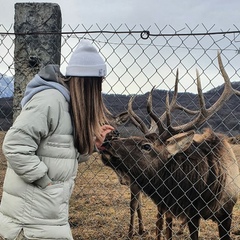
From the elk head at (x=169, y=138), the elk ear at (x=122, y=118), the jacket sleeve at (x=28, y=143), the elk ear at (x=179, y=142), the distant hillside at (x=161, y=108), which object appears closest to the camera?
the jacket sleeve at (x=28, y=143)

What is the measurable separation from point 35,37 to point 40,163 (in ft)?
3.64

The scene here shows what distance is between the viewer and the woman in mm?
2607

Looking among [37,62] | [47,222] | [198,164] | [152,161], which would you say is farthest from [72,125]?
[198,164]

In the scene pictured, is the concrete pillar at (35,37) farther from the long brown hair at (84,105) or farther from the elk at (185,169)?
the elk at (185,169)

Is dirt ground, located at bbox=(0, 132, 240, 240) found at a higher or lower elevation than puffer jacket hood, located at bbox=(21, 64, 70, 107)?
lower

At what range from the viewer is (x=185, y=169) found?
543cm

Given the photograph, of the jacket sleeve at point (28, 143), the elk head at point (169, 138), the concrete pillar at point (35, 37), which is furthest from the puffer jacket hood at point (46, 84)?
the elk head at point (169, 138)

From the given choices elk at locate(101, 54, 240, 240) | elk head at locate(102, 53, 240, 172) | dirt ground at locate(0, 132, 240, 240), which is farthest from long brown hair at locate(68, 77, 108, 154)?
dirt ground at locate(0, 132, 240, 240)

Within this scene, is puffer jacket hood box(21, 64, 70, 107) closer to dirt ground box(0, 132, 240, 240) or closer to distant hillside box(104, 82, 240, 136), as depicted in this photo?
distant hillside box(104, 82, 240, 136)

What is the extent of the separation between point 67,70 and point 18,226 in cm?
90

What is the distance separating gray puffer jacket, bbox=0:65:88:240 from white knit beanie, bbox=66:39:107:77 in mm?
115

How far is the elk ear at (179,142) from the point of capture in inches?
197

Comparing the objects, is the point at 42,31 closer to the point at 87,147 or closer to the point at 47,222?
the point at 87,147

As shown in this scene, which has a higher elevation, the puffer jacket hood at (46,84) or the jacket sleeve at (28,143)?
the puffer jacket hood at (46,84)
